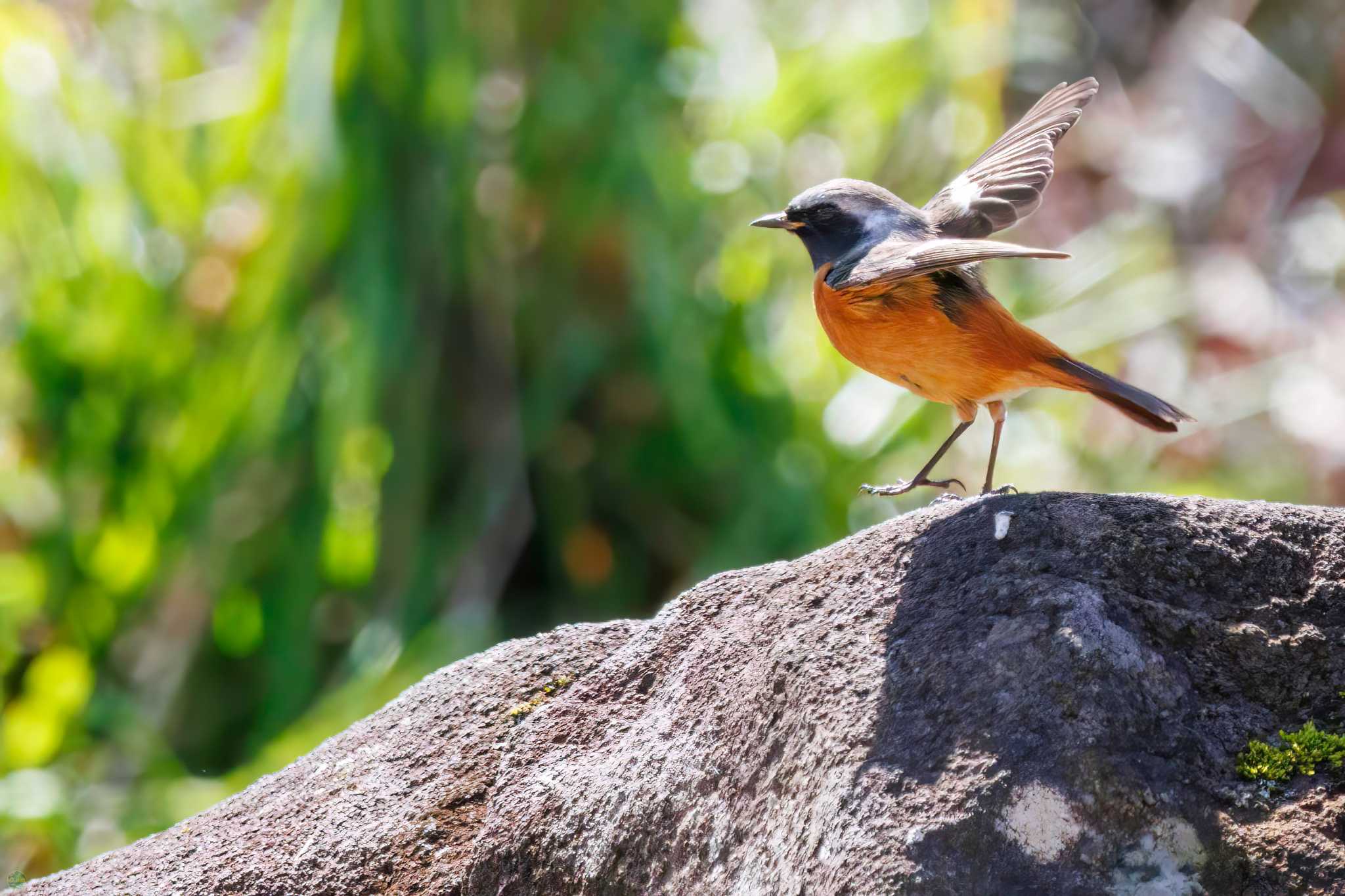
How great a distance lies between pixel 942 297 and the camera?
267cm

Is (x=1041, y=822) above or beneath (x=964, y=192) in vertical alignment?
beneath

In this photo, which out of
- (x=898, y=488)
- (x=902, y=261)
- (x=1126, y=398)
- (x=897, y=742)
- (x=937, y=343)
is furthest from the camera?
(x=898, y=488)

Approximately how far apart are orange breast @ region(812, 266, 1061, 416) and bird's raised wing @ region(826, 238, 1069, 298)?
0.11 feet

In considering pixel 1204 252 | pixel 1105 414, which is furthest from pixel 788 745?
pixel 1204 252

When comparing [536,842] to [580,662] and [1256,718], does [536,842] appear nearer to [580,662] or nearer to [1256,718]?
[580,662]

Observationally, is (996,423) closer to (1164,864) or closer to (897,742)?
(897,742)

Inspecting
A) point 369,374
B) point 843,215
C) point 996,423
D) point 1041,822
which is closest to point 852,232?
point 843,215

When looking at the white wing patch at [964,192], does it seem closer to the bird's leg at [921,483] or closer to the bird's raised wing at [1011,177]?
the bird's raised wing at [1011,177]

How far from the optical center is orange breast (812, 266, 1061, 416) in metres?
2.63

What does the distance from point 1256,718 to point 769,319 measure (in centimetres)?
398

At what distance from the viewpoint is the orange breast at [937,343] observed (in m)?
2.63

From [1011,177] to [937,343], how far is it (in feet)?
1.84

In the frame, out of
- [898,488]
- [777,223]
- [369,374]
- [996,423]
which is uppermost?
[369,374]

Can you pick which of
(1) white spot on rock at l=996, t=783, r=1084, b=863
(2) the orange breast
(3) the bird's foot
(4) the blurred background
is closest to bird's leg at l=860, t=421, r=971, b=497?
(3) the bird's foot
